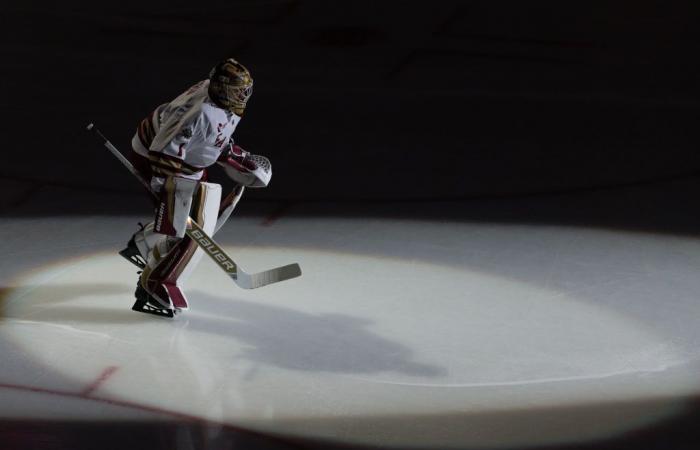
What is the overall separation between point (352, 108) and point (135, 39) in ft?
7.59

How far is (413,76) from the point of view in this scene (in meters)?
9.35

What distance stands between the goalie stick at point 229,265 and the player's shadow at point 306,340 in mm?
176

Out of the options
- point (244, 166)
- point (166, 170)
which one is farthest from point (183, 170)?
point (244, 166)

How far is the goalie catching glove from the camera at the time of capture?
5.39m

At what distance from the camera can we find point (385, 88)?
29.8ft

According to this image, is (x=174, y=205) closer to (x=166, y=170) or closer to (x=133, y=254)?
(x=166, y=170)

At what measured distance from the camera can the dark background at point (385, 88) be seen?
7609mm

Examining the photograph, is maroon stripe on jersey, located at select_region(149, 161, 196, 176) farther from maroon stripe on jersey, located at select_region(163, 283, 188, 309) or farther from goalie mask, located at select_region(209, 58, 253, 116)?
maroon stripe on jersey, located at select_region(163, 283, 188, 309)

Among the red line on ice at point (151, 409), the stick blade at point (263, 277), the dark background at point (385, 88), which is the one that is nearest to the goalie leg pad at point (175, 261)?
the stick blade at point (263, 277)

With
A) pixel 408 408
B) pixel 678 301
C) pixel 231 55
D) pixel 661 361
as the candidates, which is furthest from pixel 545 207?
pixel 231 55

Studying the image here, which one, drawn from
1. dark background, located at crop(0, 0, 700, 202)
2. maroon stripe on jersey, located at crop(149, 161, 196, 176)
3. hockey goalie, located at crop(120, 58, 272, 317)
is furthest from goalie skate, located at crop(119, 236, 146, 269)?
dark background, located at crop(0, 0, 700, 202)

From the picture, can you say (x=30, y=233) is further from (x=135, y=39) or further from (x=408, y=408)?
(x=135, y=39)

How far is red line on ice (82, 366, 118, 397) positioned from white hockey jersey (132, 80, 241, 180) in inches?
30.7

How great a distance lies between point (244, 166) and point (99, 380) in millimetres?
1079
